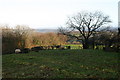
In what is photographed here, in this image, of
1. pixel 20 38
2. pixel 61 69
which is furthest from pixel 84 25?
pixel 61 69

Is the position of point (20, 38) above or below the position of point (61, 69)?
above

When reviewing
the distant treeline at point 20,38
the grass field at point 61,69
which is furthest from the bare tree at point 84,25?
the grass field at point 61,69

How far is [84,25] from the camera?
22.2m

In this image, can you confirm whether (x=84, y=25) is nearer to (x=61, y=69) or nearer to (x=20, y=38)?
(x=20, y=38)

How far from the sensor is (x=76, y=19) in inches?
886

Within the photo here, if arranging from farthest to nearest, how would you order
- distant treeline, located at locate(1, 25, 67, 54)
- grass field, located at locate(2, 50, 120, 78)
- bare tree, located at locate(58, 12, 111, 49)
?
bare tree, located at locate(58, 12, 111, 49) → distant treeline, located at locate(1, 25, 67, 54) → grass field, located at locate(2, 50, 120, 78)

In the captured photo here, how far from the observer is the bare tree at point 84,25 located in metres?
21.5

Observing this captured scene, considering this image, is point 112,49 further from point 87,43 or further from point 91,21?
point 91,21

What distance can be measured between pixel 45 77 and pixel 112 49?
9703 mm

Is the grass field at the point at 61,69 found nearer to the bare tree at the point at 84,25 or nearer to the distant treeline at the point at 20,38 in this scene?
the distant treeline at the point at 20,38

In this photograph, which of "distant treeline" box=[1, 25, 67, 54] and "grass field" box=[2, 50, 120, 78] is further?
"distant treeline" box=[1, 25, 67, 54]

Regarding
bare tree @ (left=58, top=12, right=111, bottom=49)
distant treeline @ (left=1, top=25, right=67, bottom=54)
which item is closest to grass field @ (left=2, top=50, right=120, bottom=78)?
distant treeline @ (left=1, top=25, right=67, bottom=54)

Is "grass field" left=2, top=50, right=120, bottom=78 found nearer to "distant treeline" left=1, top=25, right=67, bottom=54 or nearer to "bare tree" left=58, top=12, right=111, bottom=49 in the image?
"distant treeline" left=1, top=25, right=67, bottom=54

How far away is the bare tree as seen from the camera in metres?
21.5
